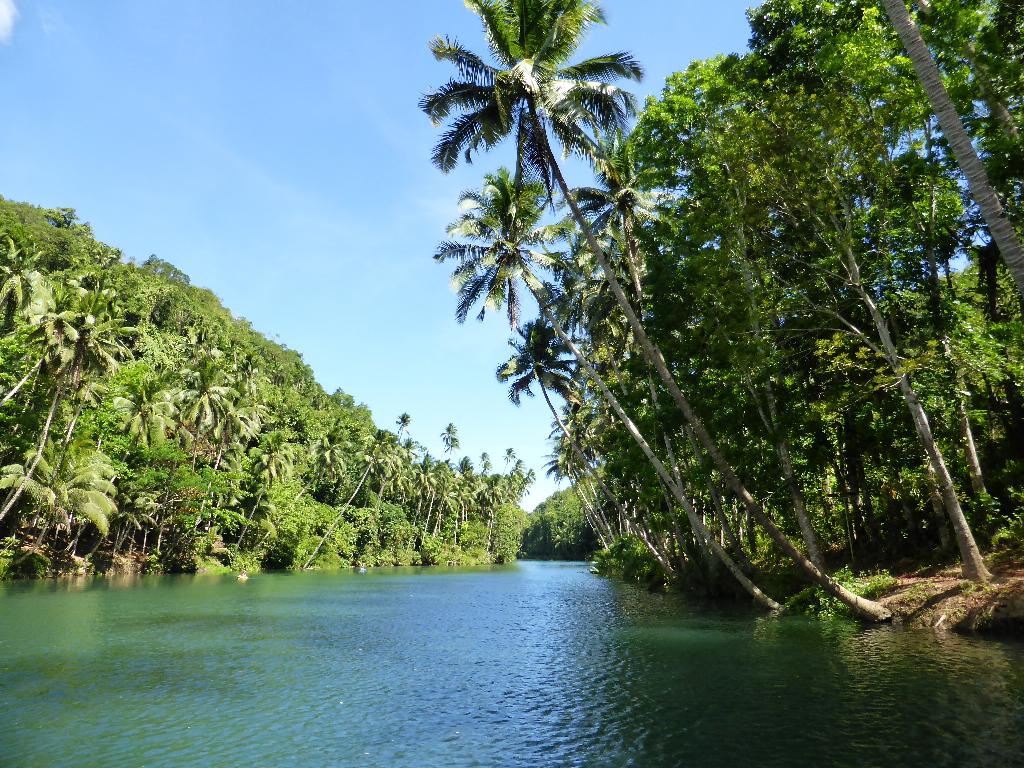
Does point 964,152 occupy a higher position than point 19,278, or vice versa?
point 19,278

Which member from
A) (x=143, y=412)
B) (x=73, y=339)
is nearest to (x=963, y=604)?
(x=73, y=339)

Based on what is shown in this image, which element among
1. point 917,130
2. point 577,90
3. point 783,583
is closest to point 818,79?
point 917,130

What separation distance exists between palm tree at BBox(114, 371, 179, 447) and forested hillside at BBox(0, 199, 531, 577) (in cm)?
12

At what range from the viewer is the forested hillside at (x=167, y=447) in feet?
119

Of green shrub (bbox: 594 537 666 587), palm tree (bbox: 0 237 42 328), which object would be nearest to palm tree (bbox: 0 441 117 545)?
palm tree (bbox: 0 237 42 328)

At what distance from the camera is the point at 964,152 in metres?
7.79

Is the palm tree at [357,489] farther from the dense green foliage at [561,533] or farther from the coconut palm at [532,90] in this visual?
the coconut palm at [532,90]

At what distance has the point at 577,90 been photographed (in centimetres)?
1839

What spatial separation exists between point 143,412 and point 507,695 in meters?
43.6

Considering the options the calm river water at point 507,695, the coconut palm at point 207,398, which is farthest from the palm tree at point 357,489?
the calm river water at point 507,695

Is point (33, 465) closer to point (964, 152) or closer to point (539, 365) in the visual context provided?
point (539, 365)

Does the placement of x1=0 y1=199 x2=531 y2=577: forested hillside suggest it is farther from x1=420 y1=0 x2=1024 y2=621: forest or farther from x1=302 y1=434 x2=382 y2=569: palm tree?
x1=420 y1=0 x2=1024 y2=621: forest

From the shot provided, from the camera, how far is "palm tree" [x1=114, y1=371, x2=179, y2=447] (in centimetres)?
4472

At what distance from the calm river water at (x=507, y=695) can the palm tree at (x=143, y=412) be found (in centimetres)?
2629
